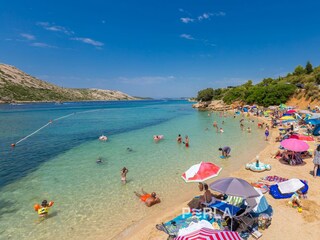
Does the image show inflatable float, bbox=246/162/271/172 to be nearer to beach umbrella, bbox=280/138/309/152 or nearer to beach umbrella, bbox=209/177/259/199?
beach umbrella, bbox=280/138/309/152

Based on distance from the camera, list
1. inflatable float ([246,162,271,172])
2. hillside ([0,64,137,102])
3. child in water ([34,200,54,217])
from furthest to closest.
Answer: hillside ([0,64,137,102]), inflatable float ([246,162,271,172]), child in water ([34,200,54,217])

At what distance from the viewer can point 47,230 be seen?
8.55 m

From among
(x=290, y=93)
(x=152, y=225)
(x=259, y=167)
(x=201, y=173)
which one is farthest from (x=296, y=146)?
(x=290, y=93)

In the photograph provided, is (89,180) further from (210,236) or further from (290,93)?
(290,93)

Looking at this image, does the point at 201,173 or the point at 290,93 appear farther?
the point at 290,93

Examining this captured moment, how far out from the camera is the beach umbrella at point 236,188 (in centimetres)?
693

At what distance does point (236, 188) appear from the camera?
7.14 metres

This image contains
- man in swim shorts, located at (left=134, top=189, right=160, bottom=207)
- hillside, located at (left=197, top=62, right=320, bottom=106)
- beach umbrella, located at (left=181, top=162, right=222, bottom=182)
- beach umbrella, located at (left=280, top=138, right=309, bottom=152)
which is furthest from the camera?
hillside, located at (left=197, top=62, right=320, bottom=106)

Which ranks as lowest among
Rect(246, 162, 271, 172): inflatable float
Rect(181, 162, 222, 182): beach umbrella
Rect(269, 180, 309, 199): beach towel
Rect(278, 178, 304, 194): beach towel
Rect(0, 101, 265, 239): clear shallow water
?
Rect(0, 101, 265, 239): clear shallow water

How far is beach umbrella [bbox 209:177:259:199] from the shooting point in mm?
6934

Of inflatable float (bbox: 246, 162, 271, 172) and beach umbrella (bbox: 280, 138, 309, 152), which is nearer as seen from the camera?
beach umbrella (bbox: 280, 138, 309, 152)

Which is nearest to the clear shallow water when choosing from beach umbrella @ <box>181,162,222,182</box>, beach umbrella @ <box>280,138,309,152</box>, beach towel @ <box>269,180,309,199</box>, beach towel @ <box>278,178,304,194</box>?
beach umbrella @ <box>181,162,222,182</box>

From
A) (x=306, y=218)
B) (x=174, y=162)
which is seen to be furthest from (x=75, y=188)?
(x=306, y=218)

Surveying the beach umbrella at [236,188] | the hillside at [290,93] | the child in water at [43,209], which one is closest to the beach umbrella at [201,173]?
the beach umbrella at [236,188]
